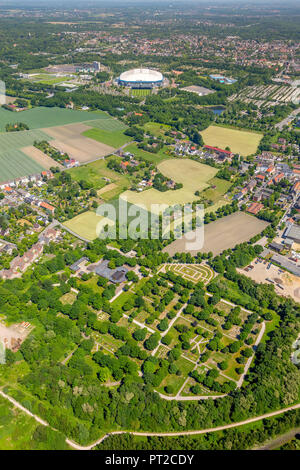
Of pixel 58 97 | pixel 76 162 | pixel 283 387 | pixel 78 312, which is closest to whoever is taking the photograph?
pixel 283 387

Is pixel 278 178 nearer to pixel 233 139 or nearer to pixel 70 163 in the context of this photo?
pixel 233 139

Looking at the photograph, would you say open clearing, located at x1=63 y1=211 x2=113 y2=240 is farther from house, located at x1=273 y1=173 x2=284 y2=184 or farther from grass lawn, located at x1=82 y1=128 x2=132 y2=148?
house, located at x1=273 y1=173 x2=284 y2=184

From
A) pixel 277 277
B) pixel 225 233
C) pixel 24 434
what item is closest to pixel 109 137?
pixel 225 233

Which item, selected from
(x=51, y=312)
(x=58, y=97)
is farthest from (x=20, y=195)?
(x=58, y=97)

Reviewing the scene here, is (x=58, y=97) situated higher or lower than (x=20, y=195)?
higher

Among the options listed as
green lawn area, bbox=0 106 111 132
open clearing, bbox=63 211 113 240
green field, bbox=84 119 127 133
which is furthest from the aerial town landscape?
green field, bbox=84 119 127 133
